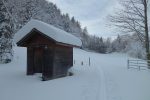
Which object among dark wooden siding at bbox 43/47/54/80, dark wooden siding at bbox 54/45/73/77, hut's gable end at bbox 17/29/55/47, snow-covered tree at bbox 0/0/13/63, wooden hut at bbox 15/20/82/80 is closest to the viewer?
wooden hut at bbox 15/20/82/80

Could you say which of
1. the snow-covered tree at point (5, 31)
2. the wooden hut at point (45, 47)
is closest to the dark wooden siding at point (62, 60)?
the wooden hut at point (45, 47)

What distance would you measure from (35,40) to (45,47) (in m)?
1.43

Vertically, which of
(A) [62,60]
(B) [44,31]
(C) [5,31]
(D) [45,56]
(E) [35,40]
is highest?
(C) [5,31]

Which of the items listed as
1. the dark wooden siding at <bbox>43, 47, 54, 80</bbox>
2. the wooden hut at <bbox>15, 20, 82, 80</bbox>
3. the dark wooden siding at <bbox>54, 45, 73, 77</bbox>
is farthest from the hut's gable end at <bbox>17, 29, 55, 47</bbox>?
the dark wooden siding at <bbox>54, 45, 73, 77</bbox>

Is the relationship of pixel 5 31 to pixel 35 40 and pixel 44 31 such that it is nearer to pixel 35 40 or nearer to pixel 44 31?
pixel 35 40

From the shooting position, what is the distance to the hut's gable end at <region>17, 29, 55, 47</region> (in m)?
15.5

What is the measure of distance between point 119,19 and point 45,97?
18238mm

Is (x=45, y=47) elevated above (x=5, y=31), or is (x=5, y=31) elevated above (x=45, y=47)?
(x=5, y=31)

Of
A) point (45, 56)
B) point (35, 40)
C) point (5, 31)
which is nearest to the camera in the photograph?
point (45, 56)

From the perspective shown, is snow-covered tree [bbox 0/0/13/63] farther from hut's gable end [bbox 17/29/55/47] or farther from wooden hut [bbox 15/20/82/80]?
hut's gable end [bbox 17/29/55/47]

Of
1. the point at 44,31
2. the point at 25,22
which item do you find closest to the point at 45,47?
the point at 44,31

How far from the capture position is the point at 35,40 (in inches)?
647

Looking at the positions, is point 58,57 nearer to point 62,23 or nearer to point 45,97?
point 45,97

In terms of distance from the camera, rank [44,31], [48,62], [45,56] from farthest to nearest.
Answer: [45,56]
[48,62]
[44,31]
